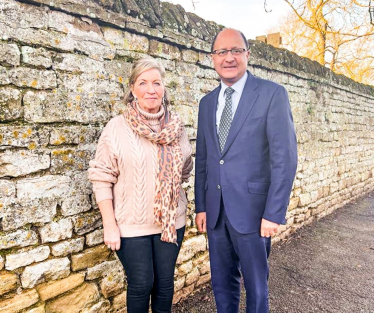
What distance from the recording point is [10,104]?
5.87ft

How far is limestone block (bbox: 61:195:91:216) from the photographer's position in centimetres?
206

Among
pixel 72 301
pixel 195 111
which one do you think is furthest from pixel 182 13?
pixel 72 301

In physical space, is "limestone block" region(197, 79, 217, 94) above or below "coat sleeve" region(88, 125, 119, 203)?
above

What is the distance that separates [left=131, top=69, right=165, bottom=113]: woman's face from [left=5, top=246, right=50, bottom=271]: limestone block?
3.66ft

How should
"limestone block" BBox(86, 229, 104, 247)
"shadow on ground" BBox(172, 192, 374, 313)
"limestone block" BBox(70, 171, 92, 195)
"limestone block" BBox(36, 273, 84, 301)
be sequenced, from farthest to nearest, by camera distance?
"shadow on ground" BBox(172, 192, 374, 313) → "limestone block" BBox(86, 229, 104, 247) → "limestone block" BBox(70, 171, 92, 195) → "limestone block" BBox(36, 273, 84, 301)

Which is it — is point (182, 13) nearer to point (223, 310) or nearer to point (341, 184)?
point (223, 310)

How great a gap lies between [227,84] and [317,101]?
3.62m

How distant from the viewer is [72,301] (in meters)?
2.12

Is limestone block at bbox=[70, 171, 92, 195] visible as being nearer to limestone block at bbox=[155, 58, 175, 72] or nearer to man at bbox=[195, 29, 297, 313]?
Answer: man at bbox=[195, 29, 297, 313]

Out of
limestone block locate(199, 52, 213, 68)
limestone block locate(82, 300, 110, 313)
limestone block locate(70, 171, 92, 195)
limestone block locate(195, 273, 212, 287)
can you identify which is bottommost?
limestone block locate(195, 273, 212, 287)

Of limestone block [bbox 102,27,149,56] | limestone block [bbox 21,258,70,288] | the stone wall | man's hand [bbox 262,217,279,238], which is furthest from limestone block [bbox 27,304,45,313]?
limestone block [bbox 102,27,149,56]

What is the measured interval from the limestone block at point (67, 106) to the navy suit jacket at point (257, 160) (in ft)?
2.75

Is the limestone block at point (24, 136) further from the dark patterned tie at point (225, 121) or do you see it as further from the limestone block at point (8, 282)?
the dark patterned tie at point (225, 121)

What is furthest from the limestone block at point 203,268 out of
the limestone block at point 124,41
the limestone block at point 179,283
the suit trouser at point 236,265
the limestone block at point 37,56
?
the limestone block at point 37,56
